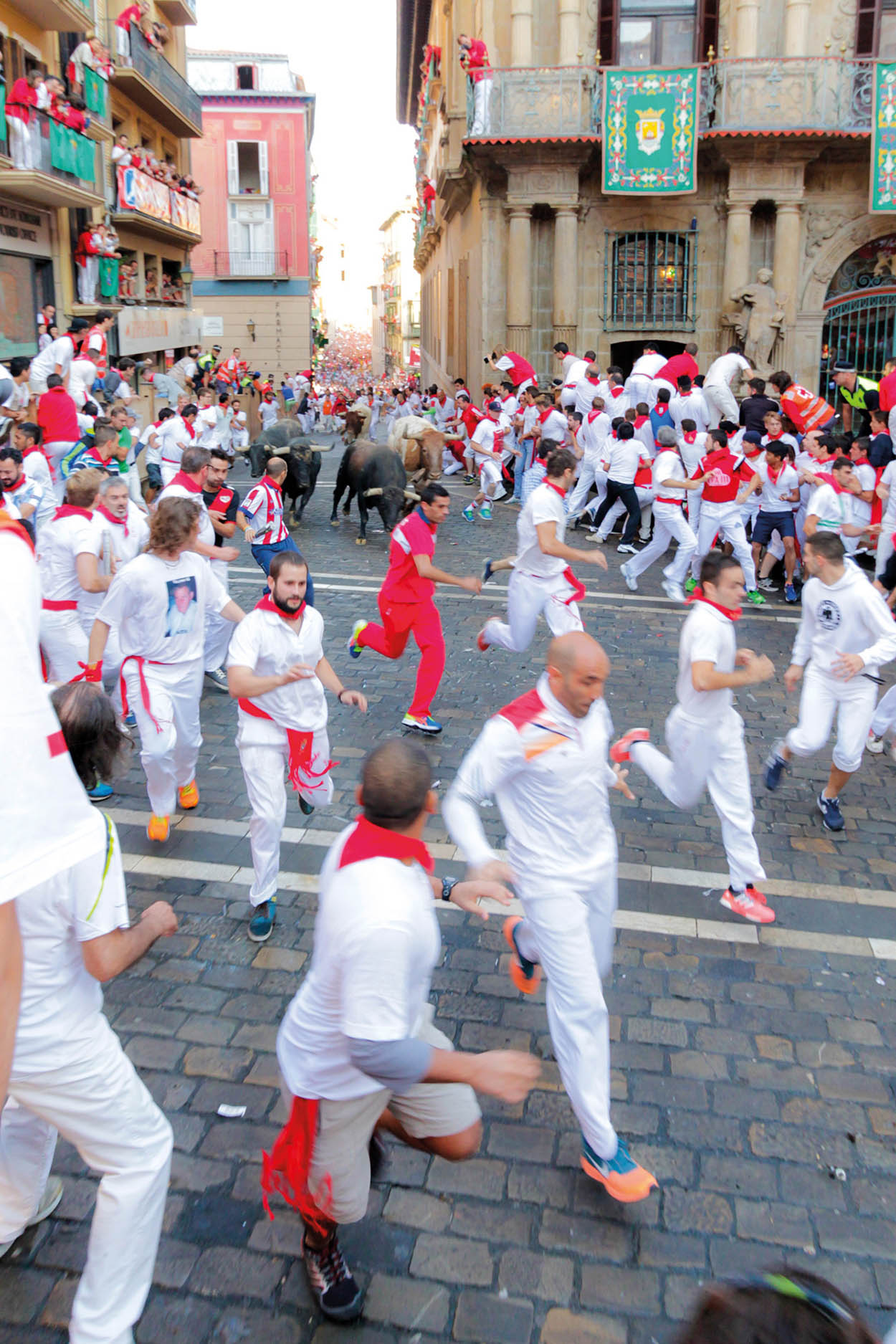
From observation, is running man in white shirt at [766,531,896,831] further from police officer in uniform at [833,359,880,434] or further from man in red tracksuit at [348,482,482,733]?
police officer in uniform at [833,359,880,434]

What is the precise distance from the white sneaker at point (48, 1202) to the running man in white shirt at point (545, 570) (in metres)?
5.63

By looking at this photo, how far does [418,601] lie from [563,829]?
14.1ft

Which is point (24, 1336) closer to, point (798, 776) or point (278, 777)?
point (278, 777)

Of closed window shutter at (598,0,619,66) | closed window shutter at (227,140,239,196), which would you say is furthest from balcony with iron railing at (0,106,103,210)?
closed window shutter at (227,140,239,196)

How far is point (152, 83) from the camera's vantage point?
27.2m

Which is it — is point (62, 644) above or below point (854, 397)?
below

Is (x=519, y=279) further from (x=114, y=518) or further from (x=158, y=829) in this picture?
(x=158, y=829)

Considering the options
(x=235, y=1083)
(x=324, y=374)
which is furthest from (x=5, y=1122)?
(x=324, y=374)

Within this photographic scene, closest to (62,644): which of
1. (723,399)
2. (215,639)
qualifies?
(215,639)

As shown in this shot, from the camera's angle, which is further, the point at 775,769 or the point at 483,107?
the point at 483,107

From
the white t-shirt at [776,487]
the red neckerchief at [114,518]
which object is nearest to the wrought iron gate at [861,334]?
the white t-shirt at [776,487]

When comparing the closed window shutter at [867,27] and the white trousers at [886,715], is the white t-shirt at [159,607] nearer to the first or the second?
the white trousers at [886,715]

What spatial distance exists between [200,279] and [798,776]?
46.4 m

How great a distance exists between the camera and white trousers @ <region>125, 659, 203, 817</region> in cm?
586
